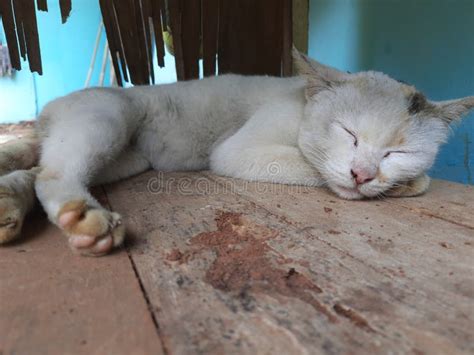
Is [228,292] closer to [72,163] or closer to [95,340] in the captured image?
[95,340]

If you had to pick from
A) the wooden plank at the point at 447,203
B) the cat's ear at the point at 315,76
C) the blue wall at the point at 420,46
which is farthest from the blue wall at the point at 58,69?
the wooden plank at the point at 447,203

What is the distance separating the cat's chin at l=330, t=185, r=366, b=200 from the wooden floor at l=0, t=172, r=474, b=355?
0.47 feet

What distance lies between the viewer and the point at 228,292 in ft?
2.35

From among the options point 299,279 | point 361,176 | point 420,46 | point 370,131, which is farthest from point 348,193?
point 420,46

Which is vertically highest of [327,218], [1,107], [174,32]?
[174,32]

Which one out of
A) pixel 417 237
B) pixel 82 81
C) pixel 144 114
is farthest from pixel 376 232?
pixel 82 81

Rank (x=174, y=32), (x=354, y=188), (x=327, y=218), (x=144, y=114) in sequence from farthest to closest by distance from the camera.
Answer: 1. (x=174, y=32)
2. (x=144, y=114)
3. (x=354, y=188)
4. (x=327, y=218)

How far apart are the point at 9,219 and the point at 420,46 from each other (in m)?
2.40

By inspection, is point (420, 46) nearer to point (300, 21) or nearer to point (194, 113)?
point (300, 21)

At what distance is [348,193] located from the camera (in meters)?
1.40

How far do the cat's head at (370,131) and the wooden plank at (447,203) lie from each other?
0.32 feet

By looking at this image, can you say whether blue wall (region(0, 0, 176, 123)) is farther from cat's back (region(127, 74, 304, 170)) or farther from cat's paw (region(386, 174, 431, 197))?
cat's paw (region(386, 174, 431, 197))

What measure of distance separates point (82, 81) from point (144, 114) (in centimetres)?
639

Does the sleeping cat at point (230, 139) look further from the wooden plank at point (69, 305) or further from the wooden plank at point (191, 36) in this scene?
the wooden plank at point (191, 36)
